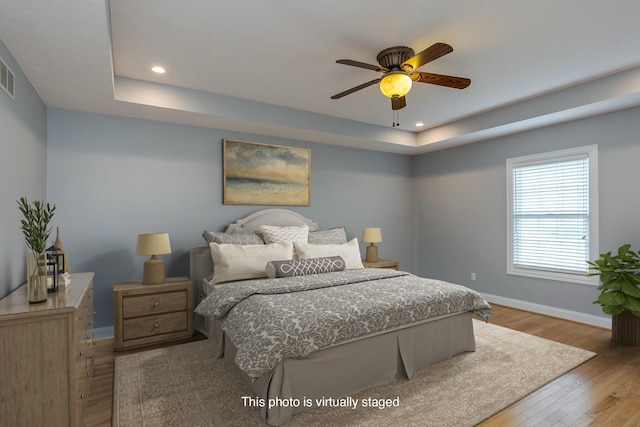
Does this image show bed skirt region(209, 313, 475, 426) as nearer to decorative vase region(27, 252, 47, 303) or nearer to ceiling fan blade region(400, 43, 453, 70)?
decorative vase region(27, 252, 47, 303)

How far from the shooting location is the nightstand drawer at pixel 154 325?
316 cm

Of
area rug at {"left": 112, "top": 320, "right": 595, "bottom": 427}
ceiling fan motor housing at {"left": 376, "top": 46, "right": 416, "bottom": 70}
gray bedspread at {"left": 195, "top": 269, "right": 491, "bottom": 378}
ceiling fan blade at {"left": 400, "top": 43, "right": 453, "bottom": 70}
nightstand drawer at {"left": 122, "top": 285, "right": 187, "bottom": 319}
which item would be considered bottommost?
area rug at {"left": 112, "top": 320, "right": 595, "bottom": 427}

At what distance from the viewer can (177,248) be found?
12.9ft

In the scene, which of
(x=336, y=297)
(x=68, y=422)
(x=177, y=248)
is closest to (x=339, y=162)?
(x=177, y=248)

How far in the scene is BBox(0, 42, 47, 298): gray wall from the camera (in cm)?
211

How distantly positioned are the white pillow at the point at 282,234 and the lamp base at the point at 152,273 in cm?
116

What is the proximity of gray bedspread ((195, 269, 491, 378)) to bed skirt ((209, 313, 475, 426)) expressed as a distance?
103 millimetres

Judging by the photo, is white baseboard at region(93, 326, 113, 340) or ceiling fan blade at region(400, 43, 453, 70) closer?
ceiling fan blade at region(400, 43, 453, 70)

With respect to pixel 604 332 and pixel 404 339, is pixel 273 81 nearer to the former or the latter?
pixel 404 339

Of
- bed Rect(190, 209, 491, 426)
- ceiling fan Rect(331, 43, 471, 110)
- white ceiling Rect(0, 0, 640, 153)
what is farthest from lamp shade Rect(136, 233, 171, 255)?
ceiling fan Rect(331, 43, 471, 110)

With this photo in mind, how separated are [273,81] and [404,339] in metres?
2.65

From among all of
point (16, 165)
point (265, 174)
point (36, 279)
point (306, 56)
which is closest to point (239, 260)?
point (265, 174)

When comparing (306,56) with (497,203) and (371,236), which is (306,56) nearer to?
(371,236)

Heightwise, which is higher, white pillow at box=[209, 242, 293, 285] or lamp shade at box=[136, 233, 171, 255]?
lamp shade at box=[136, 233, 171, 255]
